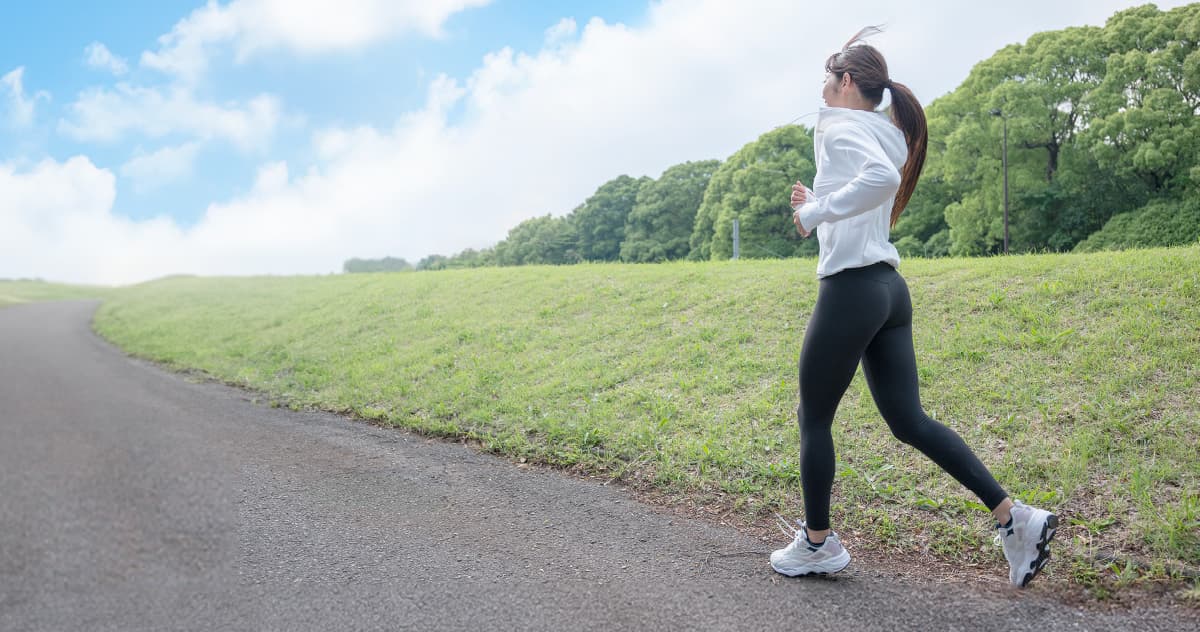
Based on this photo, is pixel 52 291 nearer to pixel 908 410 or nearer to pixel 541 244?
pixel 541 244

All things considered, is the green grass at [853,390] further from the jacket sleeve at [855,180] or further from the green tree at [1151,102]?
the green tree at [1151,102]

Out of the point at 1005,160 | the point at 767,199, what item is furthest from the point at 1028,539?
the point at 767,199

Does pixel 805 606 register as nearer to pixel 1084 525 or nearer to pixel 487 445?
pixel 1084 525

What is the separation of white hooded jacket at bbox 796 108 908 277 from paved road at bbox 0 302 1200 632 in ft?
4.45

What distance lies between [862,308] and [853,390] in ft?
9.34

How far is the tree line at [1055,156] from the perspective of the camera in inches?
823

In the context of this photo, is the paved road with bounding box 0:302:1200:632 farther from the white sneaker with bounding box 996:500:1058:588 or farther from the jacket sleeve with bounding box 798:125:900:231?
the jacket sleeve with bounding box 798:125:900:231

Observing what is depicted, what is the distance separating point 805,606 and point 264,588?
2185 mm

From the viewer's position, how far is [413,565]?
3.04 m

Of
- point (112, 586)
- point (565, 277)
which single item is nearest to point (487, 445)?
point (112, 586)

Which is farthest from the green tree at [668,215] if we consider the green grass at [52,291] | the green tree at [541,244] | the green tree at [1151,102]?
the green grass at [52,291]

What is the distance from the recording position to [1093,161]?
915 inches

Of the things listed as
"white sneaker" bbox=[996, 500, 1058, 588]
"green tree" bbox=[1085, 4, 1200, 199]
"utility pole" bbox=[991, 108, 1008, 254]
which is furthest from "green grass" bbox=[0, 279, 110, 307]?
"green tree" bbox=[1085, 4, 1200, 199]

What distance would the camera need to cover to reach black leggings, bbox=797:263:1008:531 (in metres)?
2.62
